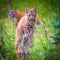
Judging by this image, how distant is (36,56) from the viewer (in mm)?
4051

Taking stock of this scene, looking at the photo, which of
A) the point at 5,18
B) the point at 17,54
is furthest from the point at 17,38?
the point at 5,18

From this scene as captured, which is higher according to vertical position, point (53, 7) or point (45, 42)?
point (53, 7)

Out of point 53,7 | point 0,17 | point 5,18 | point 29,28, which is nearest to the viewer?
point 29,28

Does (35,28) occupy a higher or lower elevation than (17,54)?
higher

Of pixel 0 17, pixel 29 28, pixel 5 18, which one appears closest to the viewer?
pixel 29 28

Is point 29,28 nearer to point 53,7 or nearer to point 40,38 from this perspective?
point 40,38

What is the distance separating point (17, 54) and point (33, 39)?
0.82 feet

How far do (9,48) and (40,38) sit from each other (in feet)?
1.23

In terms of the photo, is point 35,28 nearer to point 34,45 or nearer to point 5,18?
point 34,45

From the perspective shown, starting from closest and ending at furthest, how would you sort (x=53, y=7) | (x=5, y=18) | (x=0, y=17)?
(x=0, y=17) < (x=5, y=18) < (x=53, y=7)

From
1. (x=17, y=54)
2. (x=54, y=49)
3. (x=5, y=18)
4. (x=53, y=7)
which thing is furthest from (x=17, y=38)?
(x=53, y=7)

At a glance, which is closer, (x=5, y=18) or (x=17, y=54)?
(x=17, y=54)

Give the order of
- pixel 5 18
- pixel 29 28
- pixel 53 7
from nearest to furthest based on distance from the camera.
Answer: pixel 29 28 → pixel 5 18 → pixel 53 7

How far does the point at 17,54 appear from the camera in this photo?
4.00 metres
